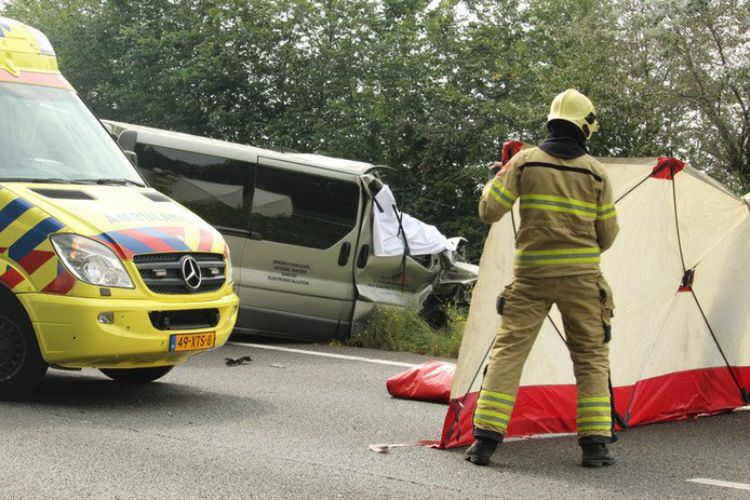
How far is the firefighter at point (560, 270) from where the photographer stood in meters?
6.47

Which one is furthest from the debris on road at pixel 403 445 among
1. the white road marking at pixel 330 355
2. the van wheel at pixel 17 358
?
the white road marking at pixel 330 355

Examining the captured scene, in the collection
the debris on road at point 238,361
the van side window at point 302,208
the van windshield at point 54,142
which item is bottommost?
the debris on road at point 238,361

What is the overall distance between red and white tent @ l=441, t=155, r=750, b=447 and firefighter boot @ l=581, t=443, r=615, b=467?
0.68 meters

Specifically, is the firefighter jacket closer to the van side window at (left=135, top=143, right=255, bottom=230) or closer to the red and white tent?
the red and white tent

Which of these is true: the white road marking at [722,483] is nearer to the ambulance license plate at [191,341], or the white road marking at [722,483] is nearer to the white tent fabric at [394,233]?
the ambulance license plate at [191,341]

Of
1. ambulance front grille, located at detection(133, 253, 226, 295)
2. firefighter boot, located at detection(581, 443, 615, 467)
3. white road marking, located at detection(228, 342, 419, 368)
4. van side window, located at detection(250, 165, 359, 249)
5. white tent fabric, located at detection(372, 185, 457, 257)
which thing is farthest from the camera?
white tent fabric, located at detection(372, 185, 457, 257)

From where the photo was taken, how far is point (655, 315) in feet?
26.0

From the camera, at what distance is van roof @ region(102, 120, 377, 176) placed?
478 inches

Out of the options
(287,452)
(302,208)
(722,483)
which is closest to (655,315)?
(722,483)

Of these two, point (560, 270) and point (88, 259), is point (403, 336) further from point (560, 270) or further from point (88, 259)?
point (560, 270)

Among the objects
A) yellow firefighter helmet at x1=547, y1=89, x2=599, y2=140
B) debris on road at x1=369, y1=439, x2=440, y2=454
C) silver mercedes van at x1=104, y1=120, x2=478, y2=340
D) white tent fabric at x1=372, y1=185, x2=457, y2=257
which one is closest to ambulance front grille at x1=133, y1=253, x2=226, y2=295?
debris on road at x1=369, y1=439, x2=440, y2=454

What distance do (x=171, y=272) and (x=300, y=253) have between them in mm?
4492

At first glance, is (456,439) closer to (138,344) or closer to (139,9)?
(138,344)

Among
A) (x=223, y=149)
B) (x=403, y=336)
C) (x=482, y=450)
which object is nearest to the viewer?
(x=482, y=450)
